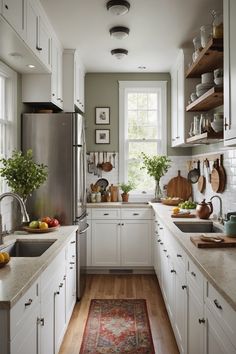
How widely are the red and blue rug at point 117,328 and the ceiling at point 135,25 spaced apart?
2865 mm

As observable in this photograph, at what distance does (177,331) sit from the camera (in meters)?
2.92

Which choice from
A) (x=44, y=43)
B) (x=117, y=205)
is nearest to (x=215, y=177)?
(x=117, y=205)

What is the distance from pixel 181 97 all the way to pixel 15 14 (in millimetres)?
2457

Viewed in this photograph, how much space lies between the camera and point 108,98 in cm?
561

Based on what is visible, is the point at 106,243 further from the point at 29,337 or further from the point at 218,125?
the point at 29,337

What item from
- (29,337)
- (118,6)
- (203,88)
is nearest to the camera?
(29,337)

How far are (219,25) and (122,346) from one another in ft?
8.67

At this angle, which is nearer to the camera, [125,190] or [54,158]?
[54,158]

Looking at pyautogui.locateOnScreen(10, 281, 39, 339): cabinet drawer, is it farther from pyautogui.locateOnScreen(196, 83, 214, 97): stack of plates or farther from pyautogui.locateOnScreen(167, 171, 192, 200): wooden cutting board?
pyautogui.locateOnScreen(167, 171, 192, 200): wooden cutting board

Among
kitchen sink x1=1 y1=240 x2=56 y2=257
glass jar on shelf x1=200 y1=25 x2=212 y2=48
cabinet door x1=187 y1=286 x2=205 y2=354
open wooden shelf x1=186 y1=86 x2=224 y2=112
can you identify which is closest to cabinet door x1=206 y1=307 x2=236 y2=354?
cabinet door x1=187 y1=286 x2=205 y2=354

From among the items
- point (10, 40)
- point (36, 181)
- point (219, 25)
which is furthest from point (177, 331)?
point (10, 40)

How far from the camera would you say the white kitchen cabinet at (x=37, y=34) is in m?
2.91

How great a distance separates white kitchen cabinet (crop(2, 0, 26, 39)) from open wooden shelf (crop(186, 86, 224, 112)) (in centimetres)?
150

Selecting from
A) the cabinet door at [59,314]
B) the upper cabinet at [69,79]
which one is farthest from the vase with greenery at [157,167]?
the cabinet door at [59,314]
